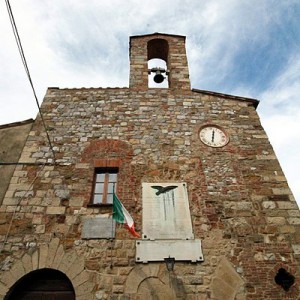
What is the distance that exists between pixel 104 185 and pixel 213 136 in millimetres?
2767

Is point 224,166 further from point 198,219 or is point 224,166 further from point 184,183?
point 198,219

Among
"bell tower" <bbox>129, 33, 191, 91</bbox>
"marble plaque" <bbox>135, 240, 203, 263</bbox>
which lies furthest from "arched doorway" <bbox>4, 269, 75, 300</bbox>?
"bell tower" <bbox>129, 33, 191, 91</bbox>

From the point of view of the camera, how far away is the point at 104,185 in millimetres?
6000

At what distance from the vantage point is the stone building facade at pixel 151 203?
477 cm

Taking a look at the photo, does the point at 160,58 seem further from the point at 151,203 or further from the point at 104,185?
the point at 151,203

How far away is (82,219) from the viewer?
537 centimetres

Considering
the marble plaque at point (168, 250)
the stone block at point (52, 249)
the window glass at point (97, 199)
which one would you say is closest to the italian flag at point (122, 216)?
the marble plaque at point (168, 250)

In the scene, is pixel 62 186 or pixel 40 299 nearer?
pixel 40 299

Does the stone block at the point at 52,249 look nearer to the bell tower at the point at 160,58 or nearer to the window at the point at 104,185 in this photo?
the window at the point at 104,185

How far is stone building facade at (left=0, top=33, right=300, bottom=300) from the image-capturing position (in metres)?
4.77

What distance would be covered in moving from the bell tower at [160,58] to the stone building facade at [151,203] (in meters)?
0.38

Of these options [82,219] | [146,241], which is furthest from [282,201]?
[82,219]

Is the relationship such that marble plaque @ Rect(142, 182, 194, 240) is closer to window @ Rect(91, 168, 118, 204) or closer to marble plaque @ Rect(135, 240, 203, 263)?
marble plaque @ Rect(135, 240, 203, 263)

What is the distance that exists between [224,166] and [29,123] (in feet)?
15.3
